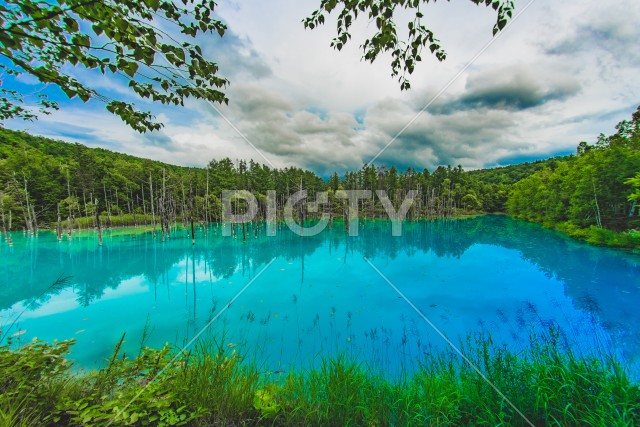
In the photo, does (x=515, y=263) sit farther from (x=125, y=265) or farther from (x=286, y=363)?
(x=125, y=265)

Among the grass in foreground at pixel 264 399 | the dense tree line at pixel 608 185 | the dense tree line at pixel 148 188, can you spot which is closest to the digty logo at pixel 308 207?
the dense tree line at pixel 148 188

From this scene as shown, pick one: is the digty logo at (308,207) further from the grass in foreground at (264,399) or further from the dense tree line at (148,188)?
the grass in foreground at (264,399)

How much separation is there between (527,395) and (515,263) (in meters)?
18.8

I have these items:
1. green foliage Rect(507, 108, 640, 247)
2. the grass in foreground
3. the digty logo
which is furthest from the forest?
Result: the grass in foreground

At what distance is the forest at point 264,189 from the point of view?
2198 centimetres

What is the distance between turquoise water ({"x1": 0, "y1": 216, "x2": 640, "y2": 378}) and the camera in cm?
739

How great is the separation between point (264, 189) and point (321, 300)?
4618 centimetres

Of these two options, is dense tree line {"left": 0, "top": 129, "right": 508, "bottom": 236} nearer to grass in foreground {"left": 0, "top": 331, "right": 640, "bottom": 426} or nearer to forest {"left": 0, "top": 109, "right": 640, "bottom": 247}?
forest {"left": 0, "top": 109, "right": 640, "bottom": 247}

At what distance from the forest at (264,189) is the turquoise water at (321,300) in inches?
218

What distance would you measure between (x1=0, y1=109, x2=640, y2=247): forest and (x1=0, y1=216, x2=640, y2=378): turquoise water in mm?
5529

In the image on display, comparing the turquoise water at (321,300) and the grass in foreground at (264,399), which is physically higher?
the grass in foreground at (264,399)

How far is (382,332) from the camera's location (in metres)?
7.99

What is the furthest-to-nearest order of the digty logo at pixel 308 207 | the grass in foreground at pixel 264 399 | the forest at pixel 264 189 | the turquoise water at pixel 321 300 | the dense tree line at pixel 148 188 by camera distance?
the digty logo at pixel 308 207 → the dense tree line at pixel 148 188 → the forest at pixel 264 189 → the turquoise water at pixel 321 300 → the grass in foreground at pixel 264 399

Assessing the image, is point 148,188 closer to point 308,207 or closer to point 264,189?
point 264,189
